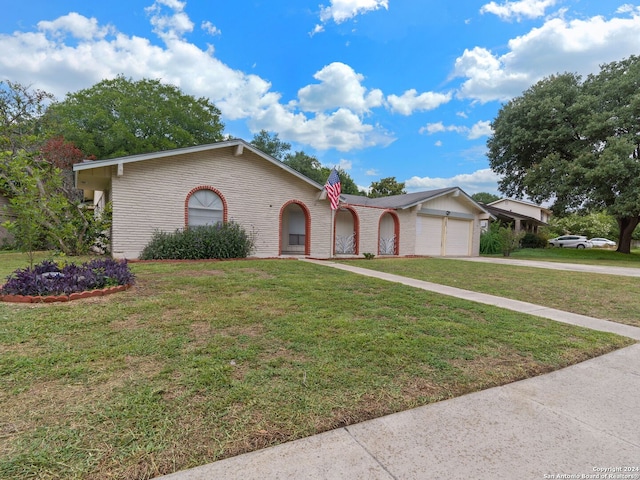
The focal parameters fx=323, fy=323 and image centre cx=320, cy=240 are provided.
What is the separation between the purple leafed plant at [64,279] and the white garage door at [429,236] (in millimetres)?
15033

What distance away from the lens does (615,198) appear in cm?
1872

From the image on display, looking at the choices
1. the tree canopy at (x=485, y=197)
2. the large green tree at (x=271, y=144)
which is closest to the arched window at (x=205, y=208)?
the large green tree at (x=271, y=144)

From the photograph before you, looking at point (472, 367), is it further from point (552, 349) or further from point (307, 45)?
point (307, 45)

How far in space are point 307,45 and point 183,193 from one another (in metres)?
9.67

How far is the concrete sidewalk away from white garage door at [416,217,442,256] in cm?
1555

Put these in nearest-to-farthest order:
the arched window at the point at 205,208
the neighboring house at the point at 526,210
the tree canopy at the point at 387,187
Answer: the arched window at the point at 205,208, the neighboring house at the point at 526,210, the tree canopy at the point at 387,187

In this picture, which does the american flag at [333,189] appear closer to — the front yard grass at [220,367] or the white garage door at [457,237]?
the white garage door at [457,237]

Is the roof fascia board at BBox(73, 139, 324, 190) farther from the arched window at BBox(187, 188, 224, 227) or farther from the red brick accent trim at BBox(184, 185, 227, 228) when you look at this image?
the arched window at BBox(187, 188, 224, 227)

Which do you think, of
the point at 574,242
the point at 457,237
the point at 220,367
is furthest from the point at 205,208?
the point at 574,242

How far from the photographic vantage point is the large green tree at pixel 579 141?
714 inches

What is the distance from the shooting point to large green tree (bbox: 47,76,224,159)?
24.8 m

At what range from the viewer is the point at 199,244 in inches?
437

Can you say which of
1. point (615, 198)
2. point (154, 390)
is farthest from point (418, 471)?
point (615, 198)

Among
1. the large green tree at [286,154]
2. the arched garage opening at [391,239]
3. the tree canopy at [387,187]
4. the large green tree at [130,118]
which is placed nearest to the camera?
the arched garage opening at [391,239]
